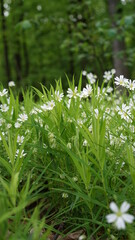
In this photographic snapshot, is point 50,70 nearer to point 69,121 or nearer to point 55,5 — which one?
point 55,5

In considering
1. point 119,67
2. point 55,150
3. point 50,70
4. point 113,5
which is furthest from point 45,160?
point 50,70

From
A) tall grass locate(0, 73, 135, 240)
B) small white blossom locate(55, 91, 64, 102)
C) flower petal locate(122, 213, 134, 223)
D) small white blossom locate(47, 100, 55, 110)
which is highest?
small white blossom locate(55, 91, 64, 102)

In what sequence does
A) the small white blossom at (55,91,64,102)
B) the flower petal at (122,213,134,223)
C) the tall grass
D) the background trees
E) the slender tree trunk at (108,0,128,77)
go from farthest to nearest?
the slender tree trunk at (108,0,128,77) < the background trees < the small white blossom at (55,91,64,102) < the tall grass < the flower petal at (122,213,134,223)

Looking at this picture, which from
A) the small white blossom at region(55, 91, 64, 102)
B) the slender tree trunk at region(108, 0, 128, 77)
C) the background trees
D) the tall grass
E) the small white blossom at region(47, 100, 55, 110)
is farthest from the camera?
the slender tree trunk at region(108, 0, 128, 77)

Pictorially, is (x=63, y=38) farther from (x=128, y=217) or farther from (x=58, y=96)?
(x=128, y=217)

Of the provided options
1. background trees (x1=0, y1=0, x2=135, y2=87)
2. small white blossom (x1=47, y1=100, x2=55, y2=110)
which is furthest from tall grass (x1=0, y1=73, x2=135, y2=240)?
background trees (x1=0, y1=0, x2=135, y2=87)

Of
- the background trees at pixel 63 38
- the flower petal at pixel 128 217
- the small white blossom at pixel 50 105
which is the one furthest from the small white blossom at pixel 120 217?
the background trees at pixel 63 38

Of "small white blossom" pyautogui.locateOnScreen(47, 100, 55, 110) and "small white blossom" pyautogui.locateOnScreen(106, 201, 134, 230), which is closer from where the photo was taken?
"small white blossom" pyautogui.locateOnScreen(106, 201, 134, 230)

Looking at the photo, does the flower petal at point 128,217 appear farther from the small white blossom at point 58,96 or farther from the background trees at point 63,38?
the background trees at point 63,38

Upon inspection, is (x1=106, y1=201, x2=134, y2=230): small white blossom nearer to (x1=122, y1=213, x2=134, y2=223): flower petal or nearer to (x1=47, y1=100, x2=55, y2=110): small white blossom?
(x1=122, y1=213, x2=134, y2=223): flower petal
